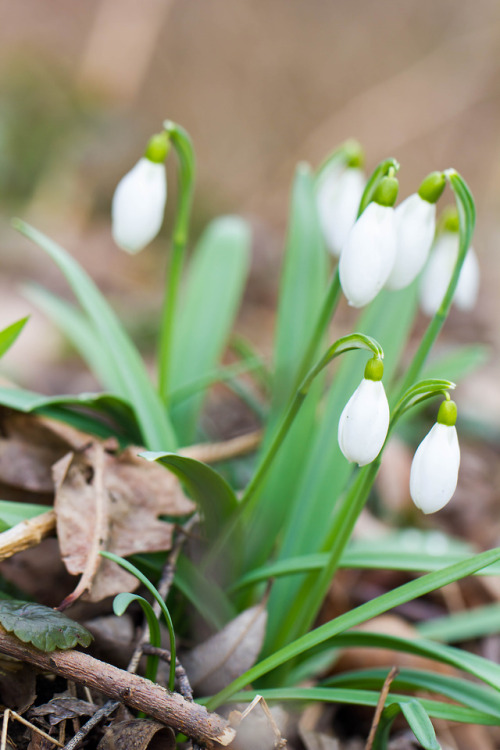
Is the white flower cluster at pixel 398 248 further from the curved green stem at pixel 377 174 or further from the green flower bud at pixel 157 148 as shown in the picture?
the green flower bud at pixel 157 148

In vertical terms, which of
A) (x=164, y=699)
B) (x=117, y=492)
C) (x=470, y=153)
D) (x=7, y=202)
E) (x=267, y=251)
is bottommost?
(x=164, y=699)

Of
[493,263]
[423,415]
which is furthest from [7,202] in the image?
[493,263]

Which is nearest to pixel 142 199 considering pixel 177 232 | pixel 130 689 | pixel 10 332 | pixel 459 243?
pixel 177 232

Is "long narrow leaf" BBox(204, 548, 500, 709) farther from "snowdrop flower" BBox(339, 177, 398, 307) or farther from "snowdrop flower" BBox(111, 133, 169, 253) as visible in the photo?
"snowdrop flower" BBox(111, 133, 169, 253)

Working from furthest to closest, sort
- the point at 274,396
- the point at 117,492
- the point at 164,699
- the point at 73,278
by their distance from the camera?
1. the point at 274,396
2. the point at 73,278
3. the point at 117,492
4. the point at 164,699

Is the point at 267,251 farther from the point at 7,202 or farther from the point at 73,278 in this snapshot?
the point at 73,278

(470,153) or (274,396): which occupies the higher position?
(470,153)

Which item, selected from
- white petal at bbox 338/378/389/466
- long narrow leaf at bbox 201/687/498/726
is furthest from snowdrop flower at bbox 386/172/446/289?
long narrow leaf at bbox 201/687/498/726
